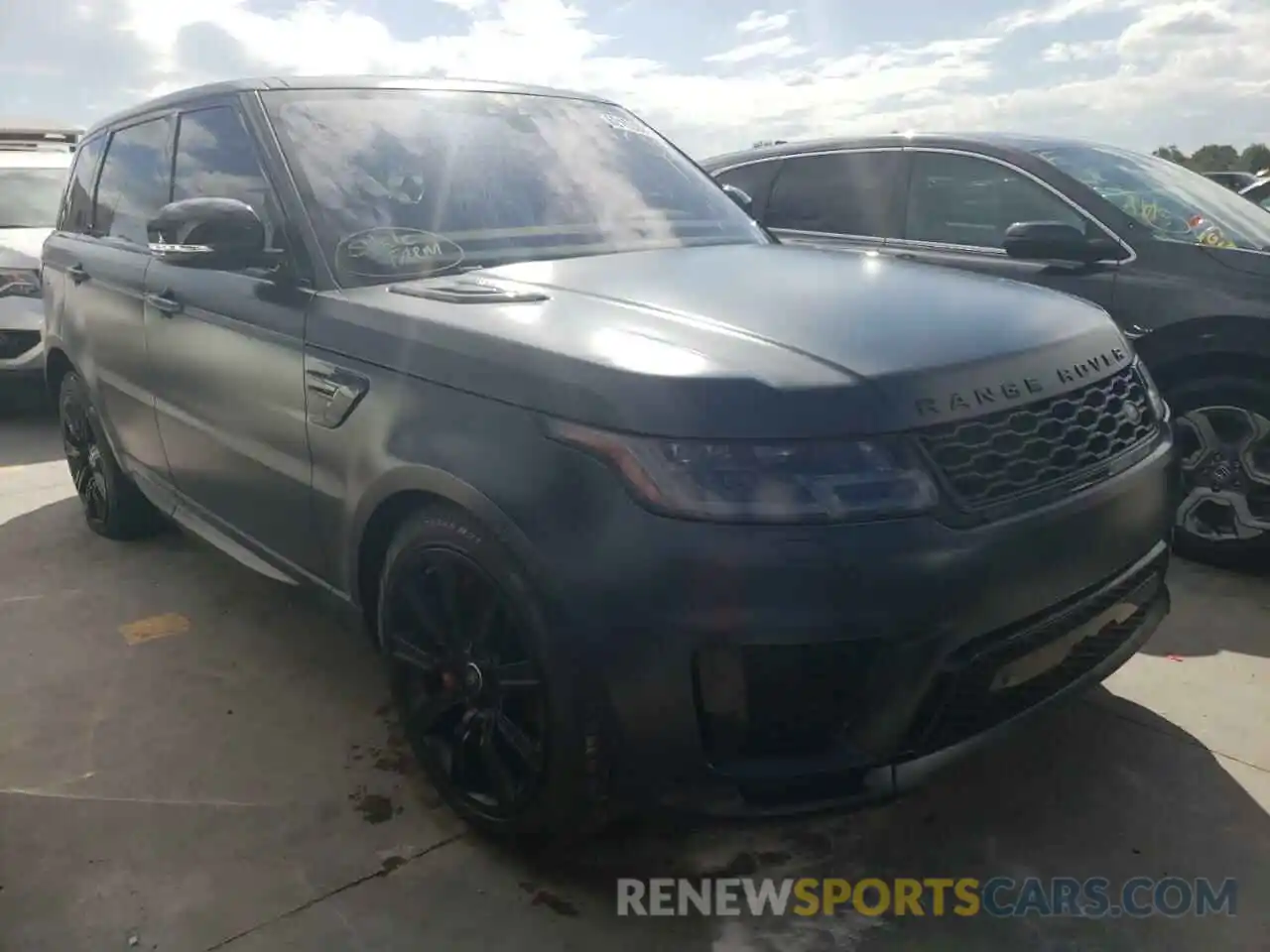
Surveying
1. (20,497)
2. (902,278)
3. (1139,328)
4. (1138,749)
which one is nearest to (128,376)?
(20,497)

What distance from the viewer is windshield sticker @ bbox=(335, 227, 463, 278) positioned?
2730mm

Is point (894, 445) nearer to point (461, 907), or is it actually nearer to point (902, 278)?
point (902, 278)

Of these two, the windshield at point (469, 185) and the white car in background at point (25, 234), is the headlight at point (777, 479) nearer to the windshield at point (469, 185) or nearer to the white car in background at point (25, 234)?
the windshield at point (469, 185)

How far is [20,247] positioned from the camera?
299 inches

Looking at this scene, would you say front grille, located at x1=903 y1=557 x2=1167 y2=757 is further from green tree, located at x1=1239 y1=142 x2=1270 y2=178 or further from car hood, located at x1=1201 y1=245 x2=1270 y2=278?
green tree, located at x1=1239 y1=142 x2=1270 y2=178

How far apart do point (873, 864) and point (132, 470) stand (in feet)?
10.3

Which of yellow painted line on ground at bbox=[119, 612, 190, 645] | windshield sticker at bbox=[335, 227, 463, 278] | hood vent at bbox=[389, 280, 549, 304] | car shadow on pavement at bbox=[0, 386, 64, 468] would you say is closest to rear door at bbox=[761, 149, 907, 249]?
windshield sticker at bbox=[335, 227, 463, 278]

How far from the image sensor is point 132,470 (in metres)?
4.19

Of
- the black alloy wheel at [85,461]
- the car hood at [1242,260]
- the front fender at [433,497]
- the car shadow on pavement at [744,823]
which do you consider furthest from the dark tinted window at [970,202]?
the black alloy wheel at [85,461]

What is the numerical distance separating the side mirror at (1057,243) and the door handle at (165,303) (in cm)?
307

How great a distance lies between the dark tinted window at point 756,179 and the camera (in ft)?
17.8

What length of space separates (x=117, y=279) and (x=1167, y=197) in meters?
4.09

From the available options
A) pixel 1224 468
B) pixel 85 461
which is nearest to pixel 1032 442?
pixel 1224 468

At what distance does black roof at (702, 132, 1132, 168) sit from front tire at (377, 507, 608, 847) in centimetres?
337
